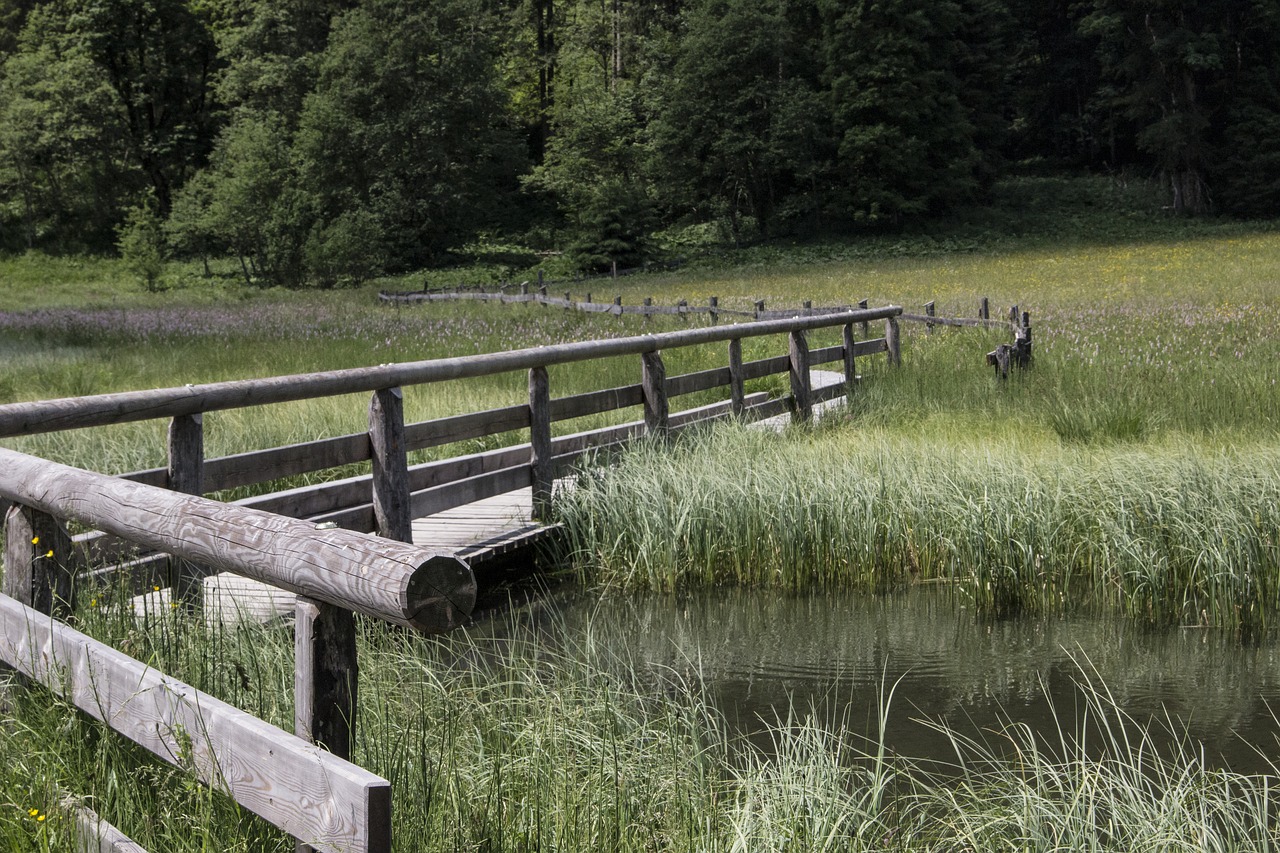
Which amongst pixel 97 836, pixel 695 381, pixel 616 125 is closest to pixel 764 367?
pixel 695 381

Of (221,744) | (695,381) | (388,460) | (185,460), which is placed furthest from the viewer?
(695,381)

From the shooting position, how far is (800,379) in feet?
33.8

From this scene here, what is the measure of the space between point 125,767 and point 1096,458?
5892 mm

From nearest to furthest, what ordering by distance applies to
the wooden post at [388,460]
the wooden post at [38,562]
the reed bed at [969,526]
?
the wooden post at [38,562], the wooden post at [388,460], the reed bed at [969,526]

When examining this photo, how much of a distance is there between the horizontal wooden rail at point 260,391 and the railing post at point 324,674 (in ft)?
7.19

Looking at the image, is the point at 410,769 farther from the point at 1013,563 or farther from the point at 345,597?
the point at 1013,563

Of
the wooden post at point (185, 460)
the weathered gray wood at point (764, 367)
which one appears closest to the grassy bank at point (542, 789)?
the wooden post at point (185, 460)

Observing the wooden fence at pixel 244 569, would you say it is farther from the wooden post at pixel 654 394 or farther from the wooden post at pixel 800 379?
the wooden post at pixel 800 379

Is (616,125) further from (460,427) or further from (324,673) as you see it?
(324,673)

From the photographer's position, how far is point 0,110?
5419 cm

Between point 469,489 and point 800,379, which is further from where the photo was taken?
point 800,379

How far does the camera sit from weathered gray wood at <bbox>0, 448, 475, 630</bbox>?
5.71 ft

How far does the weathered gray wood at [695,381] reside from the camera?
847 centimetres

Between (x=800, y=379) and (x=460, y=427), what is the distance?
467 cm
